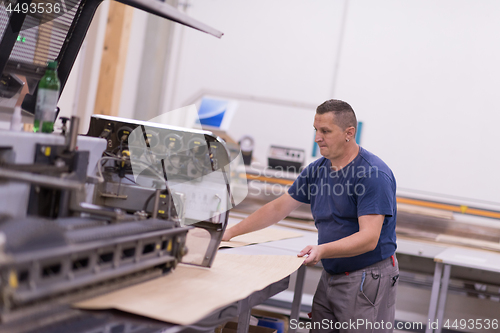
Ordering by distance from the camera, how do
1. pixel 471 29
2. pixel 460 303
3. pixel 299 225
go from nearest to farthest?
pixel 299 225, pixel 460 303, pixel 471 29

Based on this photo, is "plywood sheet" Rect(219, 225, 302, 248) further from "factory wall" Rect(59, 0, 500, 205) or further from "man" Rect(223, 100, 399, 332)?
"factory wall" Rect(59, 0, 500, 205)

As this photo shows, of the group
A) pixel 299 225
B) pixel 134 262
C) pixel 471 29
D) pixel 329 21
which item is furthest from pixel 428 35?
pixel 134 262

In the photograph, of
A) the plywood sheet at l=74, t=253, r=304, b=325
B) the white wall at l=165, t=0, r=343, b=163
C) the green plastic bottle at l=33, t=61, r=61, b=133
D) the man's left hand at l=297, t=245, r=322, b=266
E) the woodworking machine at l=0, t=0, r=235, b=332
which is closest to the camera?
the woodworking machine at l=0, t=0, r=235, b=332

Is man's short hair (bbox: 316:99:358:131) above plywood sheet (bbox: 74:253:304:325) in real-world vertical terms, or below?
above

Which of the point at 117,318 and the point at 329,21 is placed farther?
the point at 329,21

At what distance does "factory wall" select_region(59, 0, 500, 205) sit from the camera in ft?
12.6

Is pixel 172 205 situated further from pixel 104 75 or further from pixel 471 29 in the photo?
pixel 471 29

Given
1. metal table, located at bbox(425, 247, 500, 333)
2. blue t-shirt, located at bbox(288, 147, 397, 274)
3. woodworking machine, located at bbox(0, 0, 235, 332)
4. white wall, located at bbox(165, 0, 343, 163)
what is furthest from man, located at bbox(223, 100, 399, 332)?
white wall, located at bbox(165, 0, 343, 163)

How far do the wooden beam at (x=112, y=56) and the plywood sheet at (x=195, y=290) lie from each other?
2.54 meters

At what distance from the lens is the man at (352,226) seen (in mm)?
1898

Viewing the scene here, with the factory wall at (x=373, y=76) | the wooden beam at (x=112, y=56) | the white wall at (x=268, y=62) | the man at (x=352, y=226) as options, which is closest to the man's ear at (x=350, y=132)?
the man at (x=352, y=226)

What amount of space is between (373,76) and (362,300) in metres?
2.50

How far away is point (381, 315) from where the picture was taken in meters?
2.04

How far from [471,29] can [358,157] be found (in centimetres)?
250
